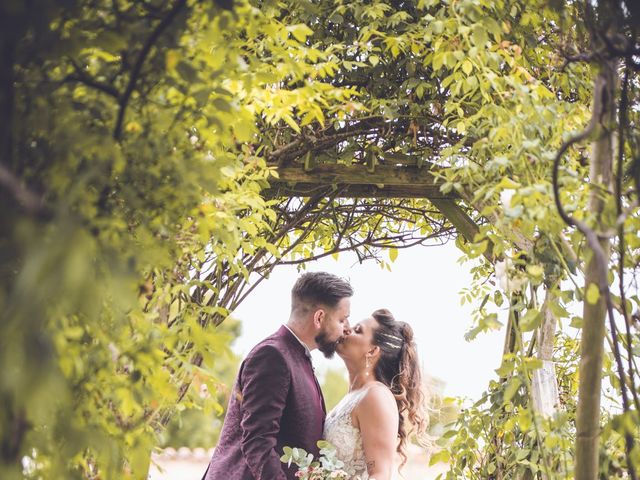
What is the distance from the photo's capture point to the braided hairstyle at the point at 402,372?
3.30m

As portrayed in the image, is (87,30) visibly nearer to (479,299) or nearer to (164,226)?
(164,226)

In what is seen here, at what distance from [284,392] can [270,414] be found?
11cm

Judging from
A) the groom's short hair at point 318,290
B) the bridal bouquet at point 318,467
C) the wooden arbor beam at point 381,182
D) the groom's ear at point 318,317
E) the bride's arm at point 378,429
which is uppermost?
the wooden arbor beam at point 381,182

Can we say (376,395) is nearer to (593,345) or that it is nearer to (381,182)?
(381,182)

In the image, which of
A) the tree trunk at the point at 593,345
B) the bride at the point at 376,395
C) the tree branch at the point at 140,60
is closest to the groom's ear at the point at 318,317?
the bride at the point at 376,395

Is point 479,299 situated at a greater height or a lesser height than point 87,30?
greater

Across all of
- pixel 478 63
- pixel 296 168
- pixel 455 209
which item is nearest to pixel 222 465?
pixel 296 168

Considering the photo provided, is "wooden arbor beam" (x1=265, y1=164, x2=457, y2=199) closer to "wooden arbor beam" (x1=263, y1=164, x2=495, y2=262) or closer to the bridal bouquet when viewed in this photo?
"wooden arbor beam" (x1=263, y1=164, x2=495, y2=262)

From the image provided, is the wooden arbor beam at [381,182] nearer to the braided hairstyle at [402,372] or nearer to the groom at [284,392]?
the groom at [284,392]

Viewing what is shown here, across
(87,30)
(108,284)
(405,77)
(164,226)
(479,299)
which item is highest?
(405,77)

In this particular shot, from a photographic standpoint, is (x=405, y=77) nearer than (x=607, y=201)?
No

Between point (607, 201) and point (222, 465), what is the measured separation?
1.90 meters

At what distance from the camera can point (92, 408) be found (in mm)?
1254

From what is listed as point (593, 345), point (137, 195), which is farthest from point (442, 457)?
point (137, 195)
